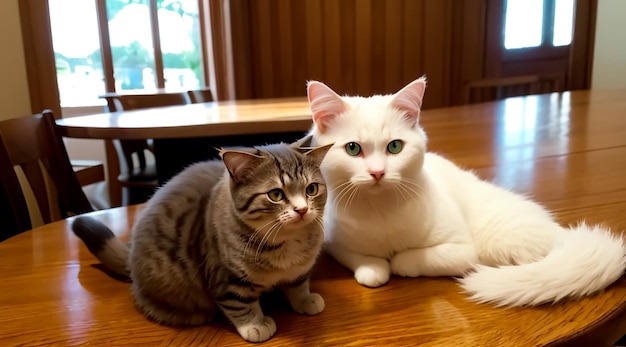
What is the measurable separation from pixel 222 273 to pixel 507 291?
1.14 ft

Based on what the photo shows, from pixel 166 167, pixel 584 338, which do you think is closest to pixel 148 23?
pixel 166 167

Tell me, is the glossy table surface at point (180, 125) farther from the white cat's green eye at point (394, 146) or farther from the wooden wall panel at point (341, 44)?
the wooden wall panel at point (341, 44)

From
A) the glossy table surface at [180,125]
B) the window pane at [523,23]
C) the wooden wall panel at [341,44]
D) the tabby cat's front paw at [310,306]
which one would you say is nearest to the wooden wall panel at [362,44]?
the wooden wall panel at [341,44]

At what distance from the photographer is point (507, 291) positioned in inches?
23.7

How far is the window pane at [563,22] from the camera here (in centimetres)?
404

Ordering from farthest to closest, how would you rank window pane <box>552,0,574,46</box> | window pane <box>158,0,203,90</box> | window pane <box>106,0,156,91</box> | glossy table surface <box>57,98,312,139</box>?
window pane <box>552,0,574,46</box> → window pane <box>158,0,203,90</box> → window pane <box>106,0,156,91</box> → glossy table surface <box>57,98,312,139</box>

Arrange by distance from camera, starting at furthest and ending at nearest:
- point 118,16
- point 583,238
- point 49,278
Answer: point 118,16
point 49,278
point 583,238

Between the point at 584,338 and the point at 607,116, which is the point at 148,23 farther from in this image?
the point at 584,338

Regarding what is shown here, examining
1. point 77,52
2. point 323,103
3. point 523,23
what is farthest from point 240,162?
point 523,23

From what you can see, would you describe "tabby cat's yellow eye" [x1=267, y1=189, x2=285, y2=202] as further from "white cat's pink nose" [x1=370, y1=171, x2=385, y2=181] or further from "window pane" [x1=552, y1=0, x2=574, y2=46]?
"window pane" [x1=552, y1=0, x2=574, y2=46]

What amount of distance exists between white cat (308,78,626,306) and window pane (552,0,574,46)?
13.0 ft

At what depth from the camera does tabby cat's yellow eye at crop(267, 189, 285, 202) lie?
1.83 ft

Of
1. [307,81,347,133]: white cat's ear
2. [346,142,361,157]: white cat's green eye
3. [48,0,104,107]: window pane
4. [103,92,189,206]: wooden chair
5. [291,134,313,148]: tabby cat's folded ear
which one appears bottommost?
[103,92,189,206]: wooden chair

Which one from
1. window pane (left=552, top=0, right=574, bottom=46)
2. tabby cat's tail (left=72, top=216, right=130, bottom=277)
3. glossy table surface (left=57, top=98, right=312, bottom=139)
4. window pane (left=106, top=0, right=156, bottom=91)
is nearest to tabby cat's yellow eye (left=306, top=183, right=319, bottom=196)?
tabby cat's tail (left=72, top=216, right=130, bottom=277)
